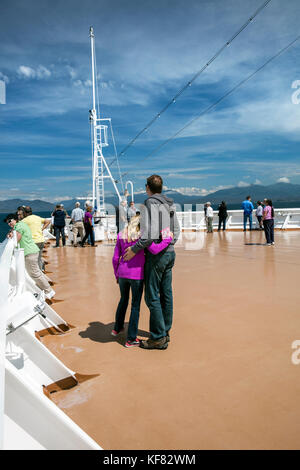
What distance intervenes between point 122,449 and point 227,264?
293 inches

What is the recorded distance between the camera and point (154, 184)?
3.78 meters

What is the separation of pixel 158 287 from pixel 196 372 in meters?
0.98

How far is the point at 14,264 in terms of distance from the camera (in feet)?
13.8

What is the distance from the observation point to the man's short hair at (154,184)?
12.4ft

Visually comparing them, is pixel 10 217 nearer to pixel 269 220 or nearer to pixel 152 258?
pixel 152 258

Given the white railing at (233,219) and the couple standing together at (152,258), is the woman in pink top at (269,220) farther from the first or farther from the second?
the couple standing together at (152,258)

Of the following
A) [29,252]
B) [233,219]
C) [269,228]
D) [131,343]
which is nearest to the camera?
[131,343]

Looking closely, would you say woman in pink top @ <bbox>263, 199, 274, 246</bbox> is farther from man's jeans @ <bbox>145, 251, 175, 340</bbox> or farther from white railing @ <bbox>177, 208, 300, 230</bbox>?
man's jeans @ <bbox>145, 251, 175, 340</bbox>

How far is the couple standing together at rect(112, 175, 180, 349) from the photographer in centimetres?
367

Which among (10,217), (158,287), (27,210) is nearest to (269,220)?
(27,210)

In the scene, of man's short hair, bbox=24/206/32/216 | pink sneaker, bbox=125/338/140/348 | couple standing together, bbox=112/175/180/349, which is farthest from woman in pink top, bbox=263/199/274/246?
pink sneaker, bbox=125/338/140/348

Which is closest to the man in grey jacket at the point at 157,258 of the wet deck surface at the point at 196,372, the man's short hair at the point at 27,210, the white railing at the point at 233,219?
the wet deck surface at the point at 196,372
